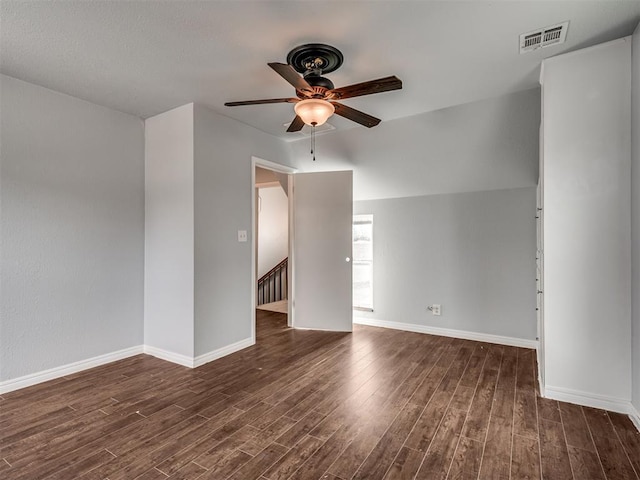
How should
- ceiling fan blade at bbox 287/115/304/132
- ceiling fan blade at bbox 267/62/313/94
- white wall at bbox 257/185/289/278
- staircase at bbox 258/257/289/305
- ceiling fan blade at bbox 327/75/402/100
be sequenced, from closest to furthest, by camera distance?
ceiling fan blade at bbox 267/62/313/94
ceiling fan blade at bbox 327/75/402/100
ceiling fan blade at bbox 287/115/304/132
staircase at bbox 258/257/289/305
white wall at bbox 257/185/289/278

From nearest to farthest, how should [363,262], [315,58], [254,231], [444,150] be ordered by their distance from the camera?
[315,58], [444,150], [254,231], [363,262]

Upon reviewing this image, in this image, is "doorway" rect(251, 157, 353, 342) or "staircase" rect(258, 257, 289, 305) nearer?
"doorway" rect(251, 157, 353, 342)

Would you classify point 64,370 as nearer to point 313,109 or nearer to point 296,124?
point 296,124

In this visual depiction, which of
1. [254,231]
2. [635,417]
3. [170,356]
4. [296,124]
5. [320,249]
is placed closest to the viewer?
[635,417]

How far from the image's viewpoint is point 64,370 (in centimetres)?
305

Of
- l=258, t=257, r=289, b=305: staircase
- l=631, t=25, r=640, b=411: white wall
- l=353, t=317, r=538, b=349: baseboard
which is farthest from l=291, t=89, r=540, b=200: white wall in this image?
l=258, t=257, r=289, b=305: staircase

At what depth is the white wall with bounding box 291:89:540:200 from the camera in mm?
3260

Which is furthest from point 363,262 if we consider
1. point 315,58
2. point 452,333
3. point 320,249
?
point 315,58

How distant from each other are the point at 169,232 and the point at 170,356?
131 centimetres

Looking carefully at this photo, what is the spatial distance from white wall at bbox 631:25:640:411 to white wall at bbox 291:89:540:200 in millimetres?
820

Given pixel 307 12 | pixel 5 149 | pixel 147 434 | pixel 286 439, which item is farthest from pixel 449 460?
pixel 5 149

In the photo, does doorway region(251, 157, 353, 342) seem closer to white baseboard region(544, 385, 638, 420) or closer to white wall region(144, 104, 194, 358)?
white wall region(144, 104, 194, 358)

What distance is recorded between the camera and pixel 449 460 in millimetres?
1865

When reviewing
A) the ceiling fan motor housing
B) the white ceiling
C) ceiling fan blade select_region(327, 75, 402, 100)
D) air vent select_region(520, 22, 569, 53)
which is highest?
air vent select_region(520, 22, 569, 53)
